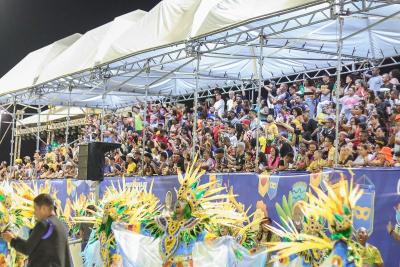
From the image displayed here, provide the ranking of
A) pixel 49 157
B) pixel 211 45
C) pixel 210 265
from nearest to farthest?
pixel 210 265 → pixel 211 45 → pixel 49 157

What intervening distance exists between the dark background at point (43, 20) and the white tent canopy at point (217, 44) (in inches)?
355

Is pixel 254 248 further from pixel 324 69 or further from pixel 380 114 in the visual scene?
pixel 324 69

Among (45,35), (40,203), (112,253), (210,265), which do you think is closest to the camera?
(40,203)

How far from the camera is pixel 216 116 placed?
18.7 meters

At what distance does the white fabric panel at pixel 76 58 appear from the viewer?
1859 centimetres

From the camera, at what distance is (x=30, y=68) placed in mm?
23328

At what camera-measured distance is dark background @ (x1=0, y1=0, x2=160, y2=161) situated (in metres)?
31.3

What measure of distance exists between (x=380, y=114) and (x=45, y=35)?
23855 millimetres

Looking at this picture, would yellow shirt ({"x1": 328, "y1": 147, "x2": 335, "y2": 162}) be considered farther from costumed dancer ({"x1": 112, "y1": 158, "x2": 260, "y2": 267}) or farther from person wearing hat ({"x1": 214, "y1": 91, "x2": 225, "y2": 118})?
person wearing hat ({"x1": 214, "y1": 91, "x2": 225, "y2": 118})

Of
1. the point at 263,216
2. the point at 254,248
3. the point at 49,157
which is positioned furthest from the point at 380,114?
the point at 49,157

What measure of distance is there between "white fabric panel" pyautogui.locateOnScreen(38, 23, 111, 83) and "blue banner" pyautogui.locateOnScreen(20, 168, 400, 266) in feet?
27.5

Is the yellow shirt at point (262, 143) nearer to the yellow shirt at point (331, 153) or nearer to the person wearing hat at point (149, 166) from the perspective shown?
the person wearing hat at point (149, 166)

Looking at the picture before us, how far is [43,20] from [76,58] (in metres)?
14.3

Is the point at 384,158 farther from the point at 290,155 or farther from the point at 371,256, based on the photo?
the point at 371,256
